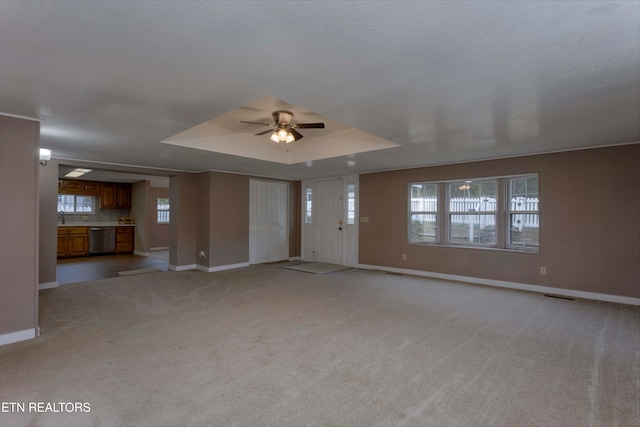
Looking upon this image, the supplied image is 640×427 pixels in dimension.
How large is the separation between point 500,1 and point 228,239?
645 cm

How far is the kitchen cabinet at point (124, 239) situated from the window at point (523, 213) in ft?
33.0

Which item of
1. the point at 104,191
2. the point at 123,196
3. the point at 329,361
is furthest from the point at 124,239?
the point at 329,361

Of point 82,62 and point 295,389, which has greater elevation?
point 82,62

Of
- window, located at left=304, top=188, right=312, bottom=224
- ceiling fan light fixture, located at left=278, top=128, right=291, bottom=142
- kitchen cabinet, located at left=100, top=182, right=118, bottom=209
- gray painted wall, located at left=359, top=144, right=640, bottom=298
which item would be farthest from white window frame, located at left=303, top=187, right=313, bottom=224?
kitchen cabinet, located at left=100, top=182, right=118, bottom=209

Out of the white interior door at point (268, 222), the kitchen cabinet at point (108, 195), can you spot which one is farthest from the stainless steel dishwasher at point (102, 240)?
the white interior door at point (268, 222)

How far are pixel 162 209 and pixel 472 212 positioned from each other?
351 inches

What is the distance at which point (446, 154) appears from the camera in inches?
203

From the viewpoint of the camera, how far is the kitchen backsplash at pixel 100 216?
9.60 meters

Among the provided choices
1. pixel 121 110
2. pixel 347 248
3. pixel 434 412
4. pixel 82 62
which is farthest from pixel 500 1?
pixel 347 248

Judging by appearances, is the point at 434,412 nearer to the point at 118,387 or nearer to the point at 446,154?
the point at 118,387

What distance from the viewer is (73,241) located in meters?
8.85

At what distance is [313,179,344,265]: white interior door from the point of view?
776 cm

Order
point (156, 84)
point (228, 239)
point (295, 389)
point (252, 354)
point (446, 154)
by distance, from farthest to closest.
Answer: point (228, 239)
point (446, 154)
point (252, 354)
point (156, 84)
point (295, 389)

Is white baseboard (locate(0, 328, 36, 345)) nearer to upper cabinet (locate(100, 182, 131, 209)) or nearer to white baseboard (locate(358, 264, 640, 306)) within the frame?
white baseboard (locate(358, 264, 640, 306))
